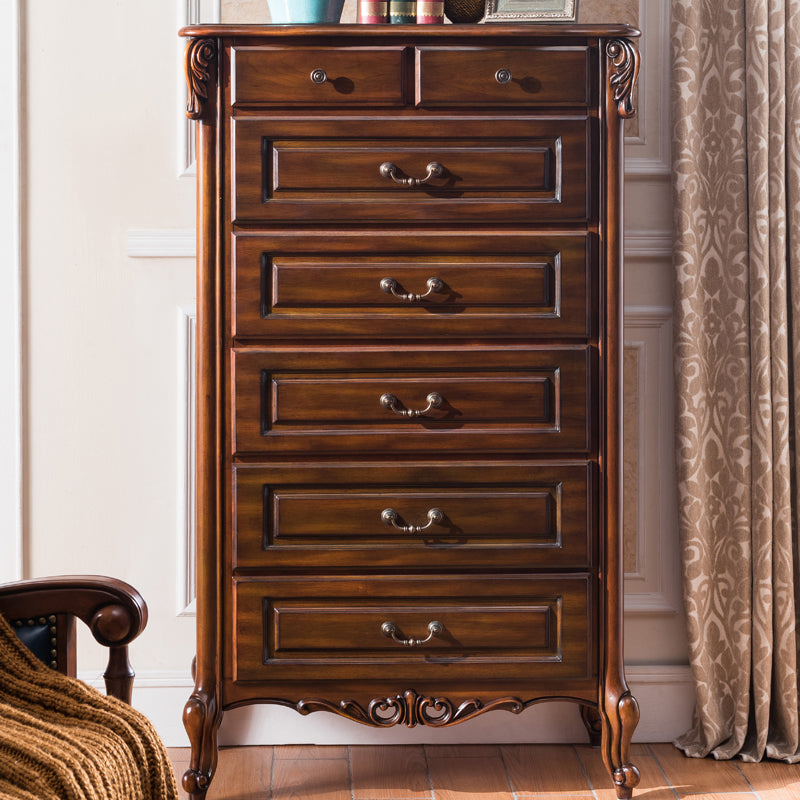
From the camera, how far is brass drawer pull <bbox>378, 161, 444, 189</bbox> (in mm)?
1716

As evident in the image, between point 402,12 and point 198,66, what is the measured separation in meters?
0.45

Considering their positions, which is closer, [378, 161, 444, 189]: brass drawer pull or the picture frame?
[378, 161, 444, 189]: brass drawer pull

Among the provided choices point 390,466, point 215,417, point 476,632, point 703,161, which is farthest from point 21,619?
point 703,161

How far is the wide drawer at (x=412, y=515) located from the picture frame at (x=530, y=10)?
100cm

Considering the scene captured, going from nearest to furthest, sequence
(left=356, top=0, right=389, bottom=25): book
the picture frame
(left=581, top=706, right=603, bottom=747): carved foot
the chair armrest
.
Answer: the chair armrest
(left=356, top=0, right=389, bottom=25): book
the picture frame
(left=581, top=706, right=603, bottom=747): carved foot

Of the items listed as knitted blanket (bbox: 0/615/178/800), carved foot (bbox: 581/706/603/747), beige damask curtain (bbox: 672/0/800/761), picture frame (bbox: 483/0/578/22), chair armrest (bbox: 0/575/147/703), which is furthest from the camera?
carved foot (bbox: 581/706/603/747)

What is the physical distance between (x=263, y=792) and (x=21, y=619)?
0.93m

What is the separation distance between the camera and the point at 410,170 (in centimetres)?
174

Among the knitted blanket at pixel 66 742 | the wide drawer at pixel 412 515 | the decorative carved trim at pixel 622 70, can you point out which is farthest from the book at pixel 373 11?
the knitted blanket at pixel 66 742

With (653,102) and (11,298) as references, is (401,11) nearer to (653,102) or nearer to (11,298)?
(653,102)

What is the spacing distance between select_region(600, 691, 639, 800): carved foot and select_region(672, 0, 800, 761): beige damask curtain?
0.41 m

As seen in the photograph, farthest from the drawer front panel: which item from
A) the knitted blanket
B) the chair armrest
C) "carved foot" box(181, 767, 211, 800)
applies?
"carved foot" box(181, 767, 211, 800)

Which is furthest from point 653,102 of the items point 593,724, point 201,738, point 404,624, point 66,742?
point 66,742

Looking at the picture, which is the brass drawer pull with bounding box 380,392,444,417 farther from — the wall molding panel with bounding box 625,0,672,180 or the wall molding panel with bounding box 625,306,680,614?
the wall molding panel with bounding box 625,0,672,180
